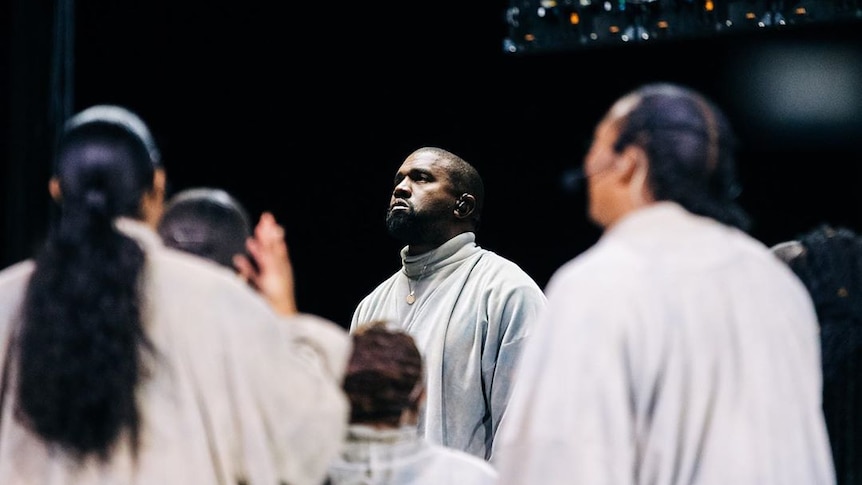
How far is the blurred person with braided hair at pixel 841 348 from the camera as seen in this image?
258 cm

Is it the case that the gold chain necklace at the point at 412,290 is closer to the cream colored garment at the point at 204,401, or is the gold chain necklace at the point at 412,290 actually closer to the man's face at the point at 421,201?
the man's face at the point at 421,201

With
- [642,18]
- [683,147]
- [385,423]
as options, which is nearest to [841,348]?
[683,147]

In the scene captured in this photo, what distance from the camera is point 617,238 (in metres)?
1.96

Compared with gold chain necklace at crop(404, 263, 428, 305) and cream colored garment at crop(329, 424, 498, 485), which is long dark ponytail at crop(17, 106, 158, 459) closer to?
cream colored garment at crop(329, 424, 498, 485)

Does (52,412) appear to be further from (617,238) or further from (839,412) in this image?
(839,412)

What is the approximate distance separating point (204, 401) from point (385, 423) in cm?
43

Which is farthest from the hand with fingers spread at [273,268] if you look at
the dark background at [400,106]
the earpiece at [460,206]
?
the dark background at [400,106]

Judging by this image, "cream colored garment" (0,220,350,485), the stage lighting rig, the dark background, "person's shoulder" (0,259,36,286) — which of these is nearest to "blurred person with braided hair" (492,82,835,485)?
"cream colored garment" (0,220,350,485)

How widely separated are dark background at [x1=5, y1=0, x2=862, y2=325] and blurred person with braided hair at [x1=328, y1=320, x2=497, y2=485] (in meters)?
2.68

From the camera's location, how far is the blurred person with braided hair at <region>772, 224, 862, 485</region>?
2578 mm

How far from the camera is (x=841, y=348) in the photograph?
2578 mm

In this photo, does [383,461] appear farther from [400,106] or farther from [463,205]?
[400,106]

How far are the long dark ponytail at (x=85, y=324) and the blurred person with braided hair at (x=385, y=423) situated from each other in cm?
47

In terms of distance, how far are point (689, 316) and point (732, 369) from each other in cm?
10
